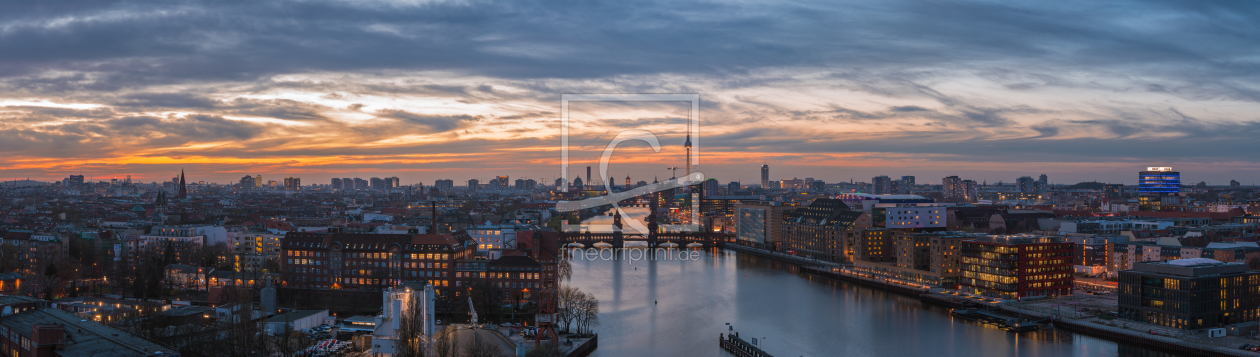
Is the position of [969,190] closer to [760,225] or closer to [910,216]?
[760,225]

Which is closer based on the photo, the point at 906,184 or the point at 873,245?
the point at 873,245

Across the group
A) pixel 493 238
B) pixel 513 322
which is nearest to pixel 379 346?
pixel 513 322

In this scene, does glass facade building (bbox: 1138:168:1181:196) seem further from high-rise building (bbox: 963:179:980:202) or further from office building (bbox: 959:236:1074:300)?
office building (bbox: 959:236:1074:300)

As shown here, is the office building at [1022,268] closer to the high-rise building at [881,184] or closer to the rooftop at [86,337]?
the rooftop at [86,337]

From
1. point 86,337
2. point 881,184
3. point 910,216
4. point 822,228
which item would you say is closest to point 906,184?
point 881,184

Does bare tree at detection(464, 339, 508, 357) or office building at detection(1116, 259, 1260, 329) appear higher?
office building at detection(1116, 259, 1260, 329)

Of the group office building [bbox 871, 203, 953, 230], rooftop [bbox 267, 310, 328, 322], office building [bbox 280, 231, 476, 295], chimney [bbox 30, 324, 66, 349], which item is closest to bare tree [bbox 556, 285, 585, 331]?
office building [bbox 280, 231, 476, 295]
